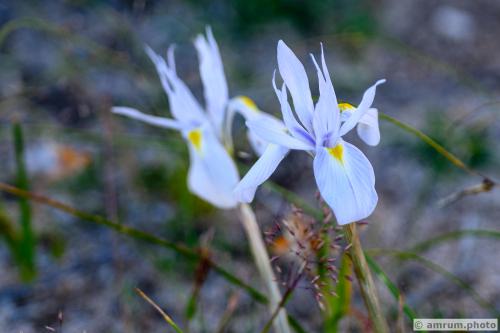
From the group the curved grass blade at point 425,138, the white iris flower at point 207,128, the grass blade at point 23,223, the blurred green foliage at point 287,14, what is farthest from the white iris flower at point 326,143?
the blurred green foliage at point 287,14

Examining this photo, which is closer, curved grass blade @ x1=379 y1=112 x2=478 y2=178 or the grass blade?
curved grass blade @ x1=379 y1=112 x2=478 y2=178

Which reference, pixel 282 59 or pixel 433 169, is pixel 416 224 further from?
pixel 282 59

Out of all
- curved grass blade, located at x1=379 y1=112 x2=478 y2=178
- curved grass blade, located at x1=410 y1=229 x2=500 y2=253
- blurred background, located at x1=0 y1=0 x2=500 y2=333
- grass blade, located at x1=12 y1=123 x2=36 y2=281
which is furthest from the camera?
blurred background, located at x1=0 y1=0 x2=500 y2=333

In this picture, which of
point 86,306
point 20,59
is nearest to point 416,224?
point 86,306

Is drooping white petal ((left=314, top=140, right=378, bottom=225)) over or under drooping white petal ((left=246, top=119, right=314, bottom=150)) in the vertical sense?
under

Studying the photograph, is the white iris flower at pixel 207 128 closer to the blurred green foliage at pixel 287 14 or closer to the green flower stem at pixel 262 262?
the green flower stem at pixel 262 262

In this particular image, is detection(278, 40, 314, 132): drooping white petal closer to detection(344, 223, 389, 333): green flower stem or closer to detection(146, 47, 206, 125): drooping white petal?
detection(344, 223, 389, 333): green flower stem

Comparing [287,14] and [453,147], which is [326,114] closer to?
[453,147]

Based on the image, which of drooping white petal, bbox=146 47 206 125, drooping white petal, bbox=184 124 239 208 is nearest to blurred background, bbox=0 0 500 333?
drooping white petal, bbox=184 124 239 208

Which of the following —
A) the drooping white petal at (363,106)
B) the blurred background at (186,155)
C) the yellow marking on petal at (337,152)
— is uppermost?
the drooping white petal at (363,106)
